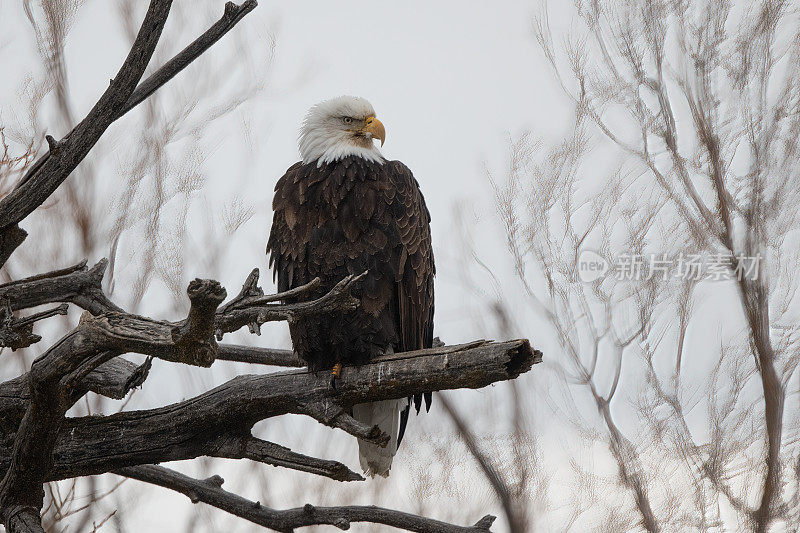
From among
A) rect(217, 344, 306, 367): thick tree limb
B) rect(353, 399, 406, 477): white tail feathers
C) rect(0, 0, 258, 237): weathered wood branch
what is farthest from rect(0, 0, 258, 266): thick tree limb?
rect(353, 399, 406, 477): white tail feathers

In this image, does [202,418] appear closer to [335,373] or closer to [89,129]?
[335,373]

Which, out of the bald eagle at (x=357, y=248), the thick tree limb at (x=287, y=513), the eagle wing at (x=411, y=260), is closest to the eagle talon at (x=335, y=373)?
the bald eagle at (x=357, y=248)

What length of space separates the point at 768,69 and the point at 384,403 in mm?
2892

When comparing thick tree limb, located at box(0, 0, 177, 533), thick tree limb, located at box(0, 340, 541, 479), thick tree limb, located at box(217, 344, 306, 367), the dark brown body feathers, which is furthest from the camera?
thick tree limb, located at box(217, 344, 306, 367)

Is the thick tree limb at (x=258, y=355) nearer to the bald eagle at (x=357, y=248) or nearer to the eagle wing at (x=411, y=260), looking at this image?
the bald eagle at (x=357, y=248)

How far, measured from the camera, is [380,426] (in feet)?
12.2

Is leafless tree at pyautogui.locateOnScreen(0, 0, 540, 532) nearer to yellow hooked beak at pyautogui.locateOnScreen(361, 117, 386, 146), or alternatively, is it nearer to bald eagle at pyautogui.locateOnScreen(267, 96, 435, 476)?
bald eagle at pyautogui.locateOnScreen(267, 96, 435, 476)

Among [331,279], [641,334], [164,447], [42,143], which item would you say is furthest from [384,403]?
[42,143]

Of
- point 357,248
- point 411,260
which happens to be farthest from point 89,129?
point 411,260

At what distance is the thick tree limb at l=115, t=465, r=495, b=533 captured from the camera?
3246mm

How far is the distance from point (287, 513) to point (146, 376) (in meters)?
0.83

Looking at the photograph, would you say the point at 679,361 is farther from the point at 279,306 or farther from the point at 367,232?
the point at 279,306

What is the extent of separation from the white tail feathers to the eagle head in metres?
1.07

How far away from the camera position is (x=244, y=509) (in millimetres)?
3449
